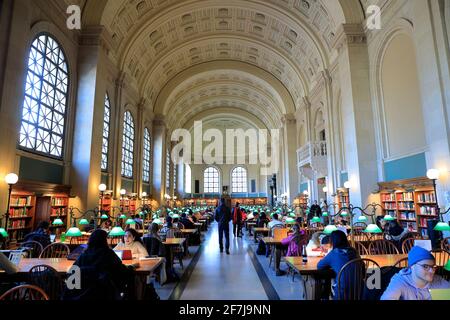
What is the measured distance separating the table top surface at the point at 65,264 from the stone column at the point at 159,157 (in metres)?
16.5

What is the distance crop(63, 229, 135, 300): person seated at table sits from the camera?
2455mm

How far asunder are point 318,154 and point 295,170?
662cm

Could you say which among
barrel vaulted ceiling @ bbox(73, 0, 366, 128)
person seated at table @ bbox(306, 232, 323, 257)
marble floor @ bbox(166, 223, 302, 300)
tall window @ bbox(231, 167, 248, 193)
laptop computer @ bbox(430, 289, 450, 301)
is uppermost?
barrel vaulted ceiling @ bbox(73, 0, 366, 128)

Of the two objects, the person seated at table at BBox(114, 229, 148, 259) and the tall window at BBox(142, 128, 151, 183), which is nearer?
the person seated at table at BBox(114, 229, 148, 259)

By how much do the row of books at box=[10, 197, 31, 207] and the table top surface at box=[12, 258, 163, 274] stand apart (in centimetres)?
423

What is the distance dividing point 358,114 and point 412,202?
377cm

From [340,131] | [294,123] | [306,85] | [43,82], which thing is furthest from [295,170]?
[43,82]

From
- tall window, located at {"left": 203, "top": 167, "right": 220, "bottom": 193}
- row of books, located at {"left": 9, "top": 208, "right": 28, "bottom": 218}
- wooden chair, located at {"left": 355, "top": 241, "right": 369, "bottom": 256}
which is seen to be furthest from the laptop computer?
tall window, located at {"left": 203, "top": 167, "right": 220, "bottom": 193}

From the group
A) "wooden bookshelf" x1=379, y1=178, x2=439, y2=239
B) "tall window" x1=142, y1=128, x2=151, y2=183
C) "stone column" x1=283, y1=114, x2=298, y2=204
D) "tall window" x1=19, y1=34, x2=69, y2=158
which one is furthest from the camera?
"stone column" x1=283, y1=114, x2=298, y2=204

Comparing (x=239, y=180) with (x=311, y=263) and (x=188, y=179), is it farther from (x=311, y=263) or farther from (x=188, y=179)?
(x=311, y=263)

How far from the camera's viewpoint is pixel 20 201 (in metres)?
7.59

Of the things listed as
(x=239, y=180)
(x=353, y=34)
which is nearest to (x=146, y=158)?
(x=353, y=34)

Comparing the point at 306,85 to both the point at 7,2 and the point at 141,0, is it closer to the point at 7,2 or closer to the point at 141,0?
the point at 141,0

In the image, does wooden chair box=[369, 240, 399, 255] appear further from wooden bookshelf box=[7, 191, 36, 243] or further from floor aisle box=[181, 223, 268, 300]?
wooden bookshelf box=[7, 191, 36, 243]
